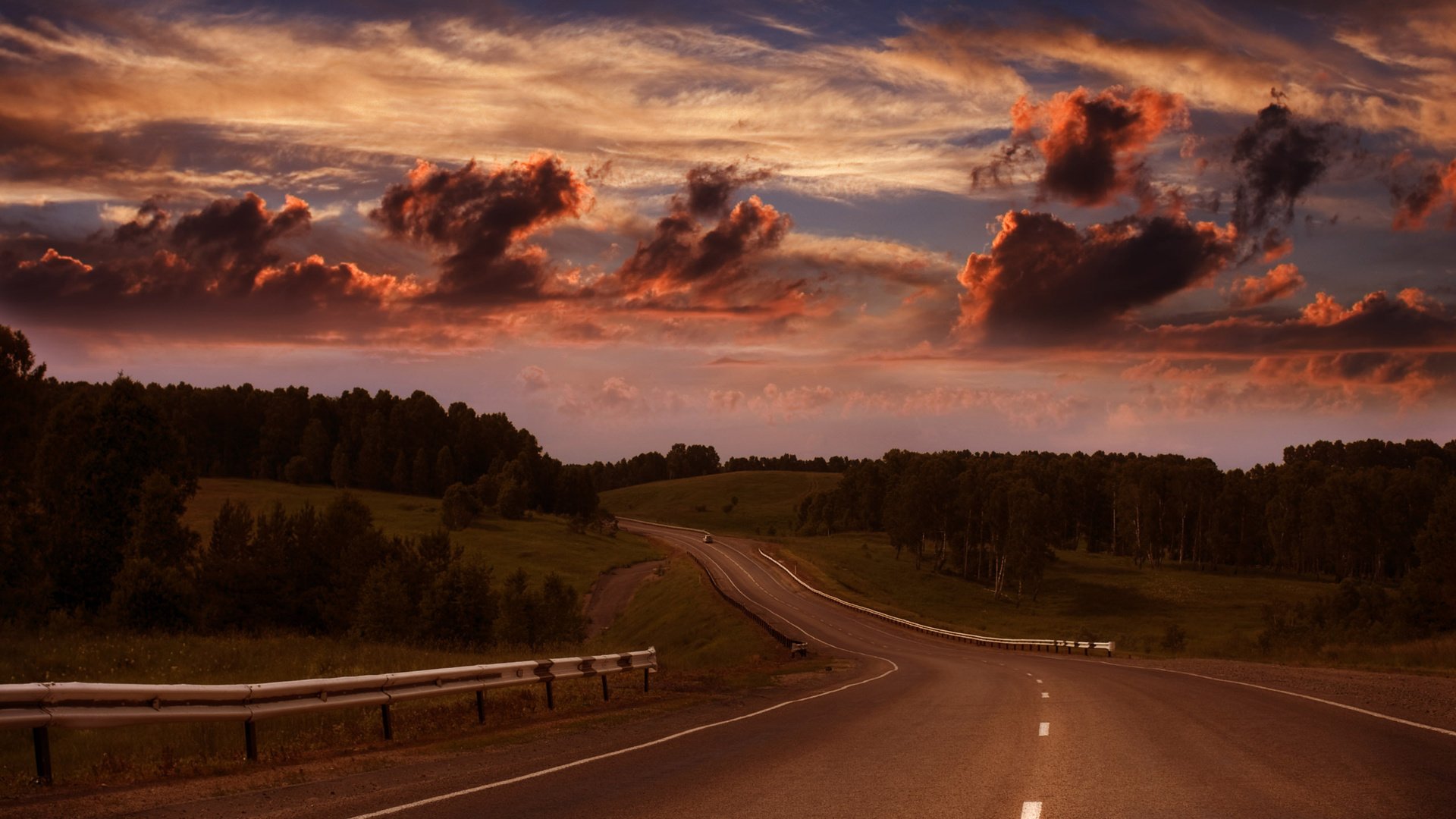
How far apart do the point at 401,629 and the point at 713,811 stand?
42.9 meters

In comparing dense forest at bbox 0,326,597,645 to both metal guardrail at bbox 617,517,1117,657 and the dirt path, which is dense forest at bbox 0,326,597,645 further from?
metal guardrail at bbox 617,517,1117,657

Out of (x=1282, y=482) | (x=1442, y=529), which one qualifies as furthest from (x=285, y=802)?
(x=1282, y=482)

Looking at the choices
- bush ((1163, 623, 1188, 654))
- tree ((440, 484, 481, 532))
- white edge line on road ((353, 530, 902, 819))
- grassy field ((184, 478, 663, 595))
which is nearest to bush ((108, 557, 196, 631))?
white edge line on road ((353, 530, 902, 819))

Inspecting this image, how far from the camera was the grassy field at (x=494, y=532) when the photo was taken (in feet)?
357

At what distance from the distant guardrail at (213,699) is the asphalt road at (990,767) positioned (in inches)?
114

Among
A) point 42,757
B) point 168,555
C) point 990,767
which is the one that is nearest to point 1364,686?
point 990,767

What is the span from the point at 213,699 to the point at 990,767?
989 centimetres

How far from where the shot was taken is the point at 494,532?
12619 centimetres

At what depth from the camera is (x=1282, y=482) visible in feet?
→ 506

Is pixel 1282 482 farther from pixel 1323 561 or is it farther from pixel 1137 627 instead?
pixel 1137 627

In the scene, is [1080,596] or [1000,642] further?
[1080,596]

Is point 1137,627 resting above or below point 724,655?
below

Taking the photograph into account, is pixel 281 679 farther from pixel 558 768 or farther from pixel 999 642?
pixel 999 642

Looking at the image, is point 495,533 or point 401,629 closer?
point 401,629
